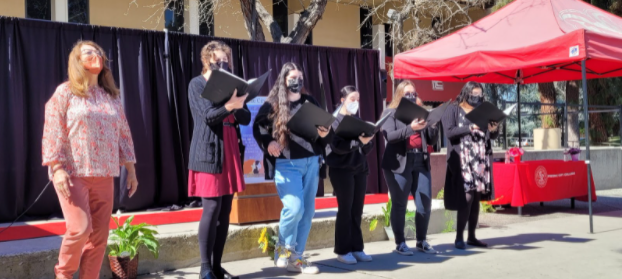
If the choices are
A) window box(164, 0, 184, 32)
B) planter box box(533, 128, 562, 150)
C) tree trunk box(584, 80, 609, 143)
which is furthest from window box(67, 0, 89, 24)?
tree trunk box(584, 80, 609, 143)

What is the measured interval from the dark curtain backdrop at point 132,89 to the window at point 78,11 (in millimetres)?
5615

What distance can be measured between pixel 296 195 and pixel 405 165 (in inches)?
51.0

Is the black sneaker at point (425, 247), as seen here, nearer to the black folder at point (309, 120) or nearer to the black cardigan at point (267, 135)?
the black cardigan at point (267, 135)

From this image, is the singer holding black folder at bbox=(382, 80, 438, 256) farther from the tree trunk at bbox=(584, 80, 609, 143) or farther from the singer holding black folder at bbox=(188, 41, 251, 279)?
the tree trunk at bbox=(584, 80, 609, 143)

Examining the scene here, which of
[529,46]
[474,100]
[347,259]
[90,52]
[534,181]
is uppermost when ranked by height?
[529,46]

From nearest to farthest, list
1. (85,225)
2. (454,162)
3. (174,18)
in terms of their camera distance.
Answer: (85,225), (454,162), (174,18)

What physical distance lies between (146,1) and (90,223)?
9335 mm

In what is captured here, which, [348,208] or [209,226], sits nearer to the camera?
[209,226]

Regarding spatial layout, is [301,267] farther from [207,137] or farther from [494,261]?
[494,261]

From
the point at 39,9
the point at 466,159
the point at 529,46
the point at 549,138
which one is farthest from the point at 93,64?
the point at 549,138

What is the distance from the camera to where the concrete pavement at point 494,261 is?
5223 mm

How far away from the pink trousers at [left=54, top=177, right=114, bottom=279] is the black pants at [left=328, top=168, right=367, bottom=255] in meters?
2.14

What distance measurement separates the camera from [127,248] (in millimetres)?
4910

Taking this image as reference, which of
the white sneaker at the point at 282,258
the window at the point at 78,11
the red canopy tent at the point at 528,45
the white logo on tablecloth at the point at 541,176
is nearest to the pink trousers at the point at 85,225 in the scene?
the white sneaker at the point at 282,258
